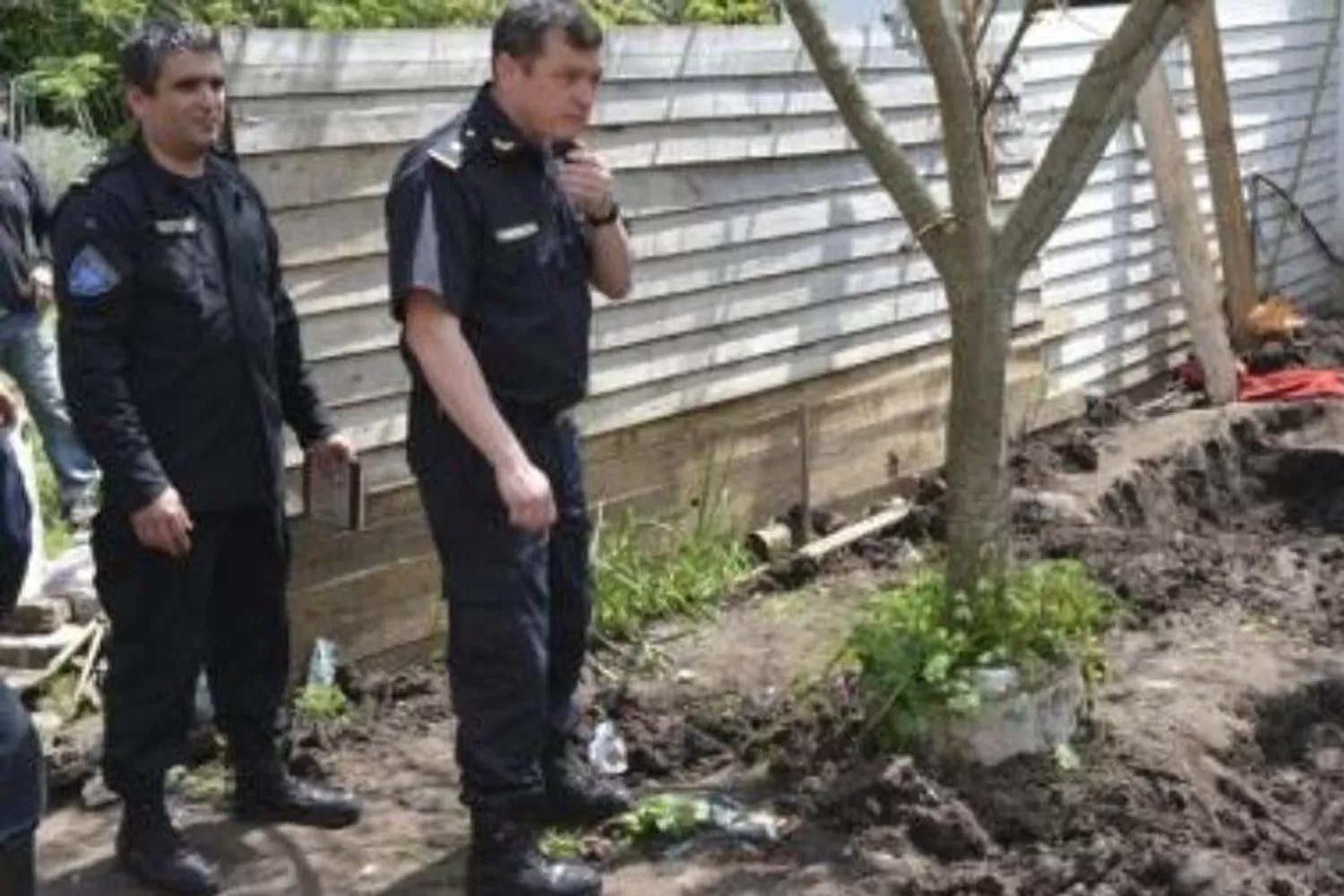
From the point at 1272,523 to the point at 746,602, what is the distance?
104 inches

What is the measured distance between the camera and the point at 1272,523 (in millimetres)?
8758

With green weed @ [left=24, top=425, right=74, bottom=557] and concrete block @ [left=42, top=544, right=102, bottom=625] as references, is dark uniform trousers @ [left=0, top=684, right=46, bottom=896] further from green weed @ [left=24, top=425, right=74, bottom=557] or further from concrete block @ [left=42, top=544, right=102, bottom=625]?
green weed @ [left=24, top=425, right=74, bottom=557]

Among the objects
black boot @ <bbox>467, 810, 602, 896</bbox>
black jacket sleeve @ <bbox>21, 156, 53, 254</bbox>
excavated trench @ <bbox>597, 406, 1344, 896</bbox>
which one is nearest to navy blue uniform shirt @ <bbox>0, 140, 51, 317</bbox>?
black jacket sleeve @ <bbox>21, 156, 53, 254</bbox>

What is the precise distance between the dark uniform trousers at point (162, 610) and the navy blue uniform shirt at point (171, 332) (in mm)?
126

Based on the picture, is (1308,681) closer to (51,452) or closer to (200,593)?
(200,593)

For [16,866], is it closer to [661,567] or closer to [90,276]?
[90,276]

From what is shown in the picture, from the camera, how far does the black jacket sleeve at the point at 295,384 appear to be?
5215 millimetres

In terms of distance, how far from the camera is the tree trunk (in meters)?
5.33

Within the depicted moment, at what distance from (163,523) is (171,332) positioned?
493 millimetres

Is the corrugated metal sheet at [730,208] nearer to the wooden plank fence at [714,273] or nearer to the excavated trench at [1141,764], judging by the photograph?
the wooden plank fence at [714,273]

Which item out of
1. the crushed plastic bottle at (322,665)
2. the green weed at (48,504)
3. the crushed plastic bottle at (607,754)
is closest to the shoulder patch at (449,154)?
the crushed plastic bottle at (607,754)

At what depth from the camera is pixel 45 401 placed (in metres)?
7.59

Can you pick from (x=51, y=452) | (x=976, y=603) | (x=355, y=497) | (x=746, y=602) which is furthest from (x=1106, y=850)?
(x=51, y=452)

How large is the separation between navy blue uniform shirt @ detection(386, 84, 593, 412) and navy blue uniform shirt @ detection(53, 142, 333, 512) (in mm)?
518
